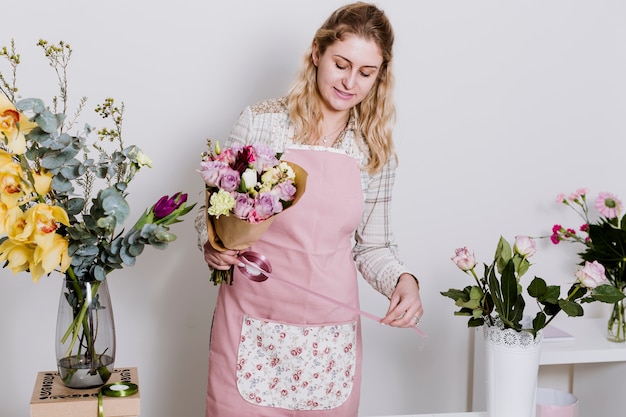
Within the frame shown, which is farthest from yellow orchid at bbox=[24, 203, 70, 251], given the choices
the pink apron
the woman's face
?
the woman's face

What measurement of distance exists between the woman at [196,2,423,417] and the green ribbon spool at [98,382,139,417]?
20.1 inches

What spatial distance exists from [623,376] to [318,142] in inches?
61.6

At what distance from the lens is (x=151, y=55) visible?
9.00ft

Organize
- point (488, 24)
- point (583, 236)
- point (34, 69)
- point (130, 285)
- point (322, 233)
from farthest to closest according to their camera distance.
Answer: point (583, 236), point (488, 24), point (130, 285), point (34, 69), point (322, 233)

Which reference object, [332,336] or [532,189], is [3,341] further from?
[532,189]

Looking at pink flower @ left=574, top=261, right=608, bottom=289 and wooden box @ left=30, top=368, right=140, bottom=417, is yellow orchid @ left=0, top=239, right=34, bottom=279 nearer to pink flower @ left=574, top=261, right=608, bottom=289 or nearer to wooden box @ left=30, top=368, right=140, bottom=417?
wooden box @ left=30, top=368, right=140, bottom=417

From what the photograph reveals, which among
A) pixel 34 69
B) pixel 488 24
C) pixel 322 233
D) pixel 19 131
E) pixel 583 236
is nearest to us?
pixel 19 131

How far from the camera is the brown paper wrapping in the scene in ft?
5.51

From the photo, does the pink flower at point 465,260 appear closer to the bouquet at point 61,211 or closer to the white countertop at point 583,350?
the bouquet at point 61,211

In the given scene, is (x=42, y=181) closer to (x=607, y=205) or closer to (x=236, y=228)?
(x=236, y=228)

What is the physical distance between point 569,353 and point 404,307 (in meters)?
1.02

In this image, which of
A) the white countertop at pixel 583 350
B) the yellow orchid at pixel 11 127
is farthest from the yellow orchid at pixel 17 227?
the white countertop at pixel 583 350

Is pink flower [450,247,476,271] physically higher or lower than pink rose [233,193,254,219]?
lower

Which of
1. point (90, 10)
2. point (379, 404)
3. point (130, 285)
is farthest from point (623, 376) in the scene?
point (90, 10)
